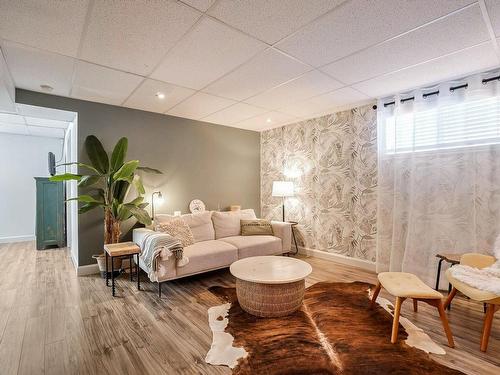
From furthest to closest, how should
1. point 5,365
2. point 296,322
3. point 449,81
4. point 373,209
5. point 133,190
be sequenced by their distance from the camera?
point 133,190 < point 373,209 < point 449,81 < point 296,322 < point 5,365

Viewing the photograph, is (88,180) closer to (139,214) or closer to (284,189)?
(139,214)

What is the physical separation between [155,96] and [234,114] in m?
1.32

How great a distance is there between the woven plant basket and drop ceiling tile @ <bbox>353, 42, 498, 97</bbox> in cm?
250

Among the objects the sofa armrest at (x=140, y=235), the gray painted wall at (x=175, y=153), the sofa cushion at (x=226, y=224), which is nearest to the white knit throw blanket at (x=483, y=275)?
the sofa cushion at (x=226, y=224)

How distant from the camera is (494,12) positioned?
1.74m

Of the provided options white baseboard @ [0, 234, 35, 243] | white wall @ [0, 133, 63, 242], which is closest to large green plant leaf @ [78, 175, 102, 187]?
white wall @ [0, 133, 63, 242]

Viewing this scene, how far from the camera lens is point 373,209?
144 inches

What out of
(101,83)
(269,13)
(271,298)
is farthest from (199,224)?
(269,13)

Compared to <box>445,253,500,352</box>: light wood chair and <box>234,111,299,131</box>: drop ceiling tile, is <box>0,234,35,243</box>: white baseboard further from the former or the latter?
<box>445,253,500,352</box>: light wood chair

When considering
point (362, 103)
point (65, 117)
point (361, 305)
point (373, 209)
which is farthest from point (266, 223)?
point (65, 117)

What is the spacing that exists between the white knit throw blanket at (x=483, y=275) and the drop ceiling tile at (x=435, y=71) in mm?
1779

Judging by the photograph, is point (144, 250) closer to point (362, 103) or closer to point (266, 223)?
point (266, 223)

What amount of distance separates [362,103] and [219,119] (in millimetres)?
2376

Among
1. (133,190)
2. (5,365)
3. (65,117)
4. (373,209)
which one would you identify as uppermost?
(65,117)
